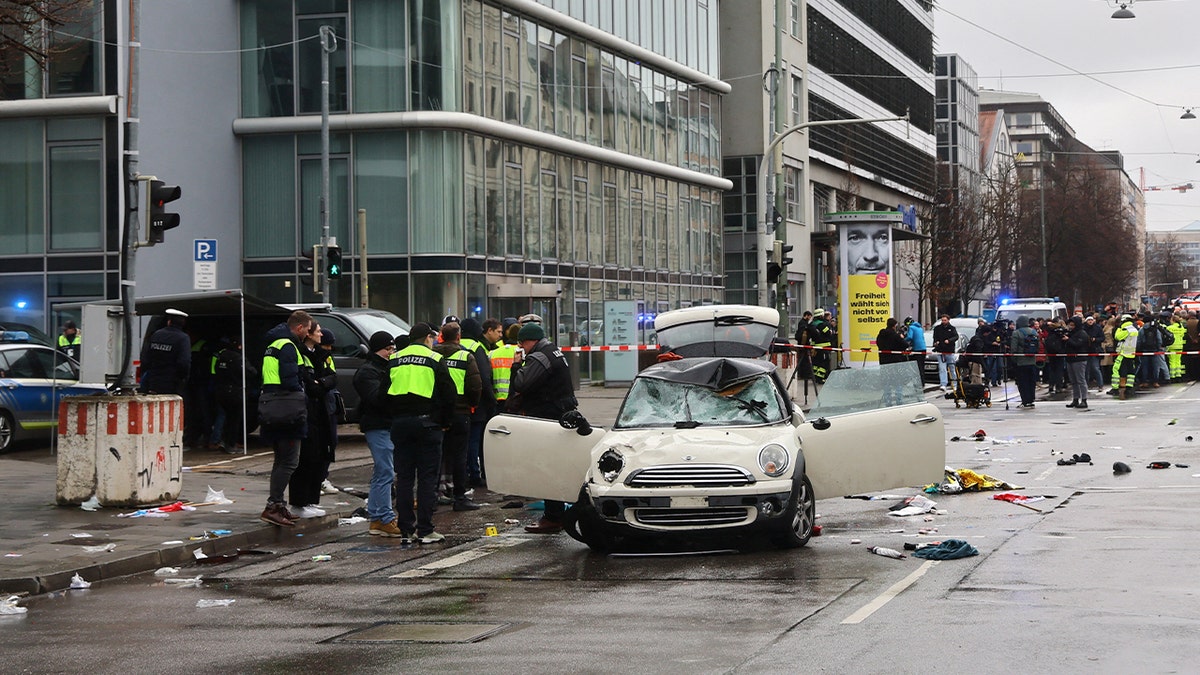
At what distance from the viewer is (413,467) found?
43.2 ft

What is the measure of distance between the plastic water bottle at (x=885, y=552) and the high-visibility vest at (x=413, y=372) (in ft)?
12.6

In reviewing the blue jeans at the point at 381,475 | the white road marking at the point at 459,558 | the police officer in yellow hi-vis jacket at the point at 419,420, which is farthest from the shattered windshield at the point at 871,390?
the blue jeans at the point at 381,475

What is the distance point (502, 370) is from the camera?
17.7 meters

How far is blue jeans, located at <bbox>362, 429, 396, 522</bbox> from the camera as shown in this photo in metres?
13.8

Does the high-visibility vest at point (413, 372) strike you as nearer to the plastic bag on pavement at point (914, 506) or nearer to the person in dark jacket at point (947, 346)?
the plastic bag on pavement at point (914, 506)

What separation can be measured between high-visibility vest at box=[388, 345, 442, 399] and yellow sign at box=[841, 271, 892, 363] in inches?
1048

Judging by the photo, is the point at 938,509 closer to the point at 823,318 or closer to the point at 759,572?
the point at 759,572

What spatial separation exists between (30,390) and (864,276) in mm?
22568

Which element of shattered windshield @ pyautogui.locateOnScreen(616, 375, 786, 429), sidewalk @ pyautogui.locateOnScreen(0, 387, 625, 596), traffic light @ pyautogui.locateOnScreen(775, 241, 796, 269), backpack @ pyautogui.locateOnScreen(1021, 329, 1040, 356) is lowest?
sidewalk @ pyautogui.locateOnScreen(0, 387, 625, 596)

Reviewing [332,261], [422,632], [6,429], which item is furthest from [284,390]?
[332,261]

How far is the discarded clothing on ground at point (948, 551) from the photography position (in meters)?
11.1

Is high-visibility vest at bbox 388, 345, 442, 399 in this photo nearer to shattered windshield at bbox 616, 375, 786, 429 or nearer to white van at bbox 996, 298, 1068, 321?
shattered windshield at bbox 616, 375, 786, 429

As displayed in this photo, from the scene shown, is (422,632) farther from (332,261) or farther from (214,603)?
(332,261)

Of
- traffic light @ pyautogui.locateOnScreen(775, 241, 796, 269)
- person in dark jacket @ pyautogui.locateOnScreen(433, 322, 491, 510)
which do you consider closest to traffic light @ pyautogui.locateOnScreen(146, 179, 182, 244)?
person in dark jacket @ pyautogui.locateOnScreen(433, 322, 491, 510)
